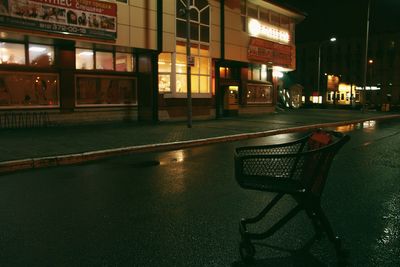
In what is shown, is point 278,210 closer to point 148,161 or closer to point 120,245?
point 120,245

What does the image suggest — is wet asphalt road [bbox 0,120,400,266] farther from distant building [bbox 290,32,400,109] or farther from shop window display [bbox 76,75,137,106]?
distant building [bbox 290,32,400,109]

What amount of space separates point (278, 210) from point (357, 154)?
21.3ft

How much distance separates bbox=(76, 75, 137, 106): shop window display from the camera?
21.0 meters

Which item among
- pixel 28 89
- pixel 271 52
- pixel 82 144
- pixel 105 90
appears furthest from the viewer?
pixel 271 52

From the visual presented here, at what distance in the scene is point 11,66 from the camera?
1841cm

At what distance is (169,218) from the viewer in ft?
17.7

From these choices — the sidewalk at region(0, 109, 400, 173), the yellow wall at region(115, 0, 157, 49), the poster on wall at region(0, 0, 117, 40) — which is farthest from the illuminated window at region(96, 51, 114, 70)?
the sidewalk at region(0, 109, 400, 173)

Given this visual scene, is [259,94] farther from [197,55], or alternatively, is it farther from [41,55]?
[41,55]

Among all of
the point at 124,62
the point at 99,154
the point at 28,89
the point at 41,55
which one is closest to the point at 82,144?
the point at 99,154

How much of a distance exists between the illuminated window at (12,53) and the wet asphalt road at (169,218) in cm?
1127

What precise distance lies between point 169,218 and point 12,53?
16.2m

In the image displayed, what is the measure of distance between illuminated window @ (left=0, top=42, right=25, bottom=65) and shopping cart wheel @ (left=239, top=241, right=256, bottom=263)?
56.8 feet

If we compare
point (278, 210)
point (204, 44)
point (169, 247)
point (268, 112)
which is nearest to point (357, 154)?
point (278, 210)

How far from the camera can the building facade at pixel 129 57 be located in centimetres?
1847
